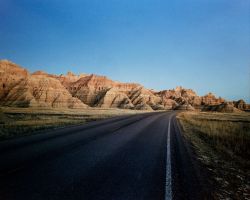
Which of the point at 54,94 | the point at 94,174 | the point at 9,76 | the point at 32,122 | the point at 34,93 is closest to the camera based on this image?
the point at 94,174

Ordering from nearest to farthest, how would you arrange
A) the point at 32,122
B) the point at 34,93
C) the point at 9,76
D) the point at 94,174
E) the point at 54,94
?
the point at 94,174 → the point at 32,122 → the point at 34,93 → the point at 54,94 → the point at 9,76

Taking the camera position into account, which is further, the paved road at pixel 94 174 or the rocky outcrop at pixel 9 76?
the rocky outcrop at pixel 9 76

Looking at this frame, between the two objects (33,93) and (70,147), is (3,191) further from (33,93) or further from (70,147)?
(33,93)

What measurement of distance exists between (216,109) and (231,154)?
125475 millimetres

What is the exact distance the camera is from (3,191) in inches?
149

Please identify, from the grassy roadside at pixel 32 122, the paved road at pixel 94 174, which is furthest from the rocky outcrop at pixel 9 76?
the paved road at pixel 94 174

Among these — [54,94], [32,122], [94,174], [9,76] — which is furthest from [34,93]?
[94,174]

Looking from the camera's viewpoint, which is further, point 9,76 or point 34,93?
point 9,76

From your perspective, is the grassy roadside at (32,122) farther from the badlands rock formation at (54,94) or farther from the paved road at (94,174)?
the badlands rock formation at (54,94)

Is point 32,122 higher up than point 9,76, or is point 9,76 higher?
point 9,76

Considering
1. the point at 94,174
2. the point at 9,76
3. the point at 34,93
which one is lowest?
the point at 94,174

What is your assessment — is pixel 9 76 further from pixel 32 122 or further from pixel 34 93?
pixel 32 122

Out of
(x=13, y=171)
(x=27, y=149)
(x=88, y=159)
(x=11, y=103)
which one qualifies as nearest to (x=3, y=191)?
(x=13, y=171)

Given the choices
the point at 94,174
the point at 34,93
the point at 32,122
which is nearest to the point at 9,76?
the point at 34,93
